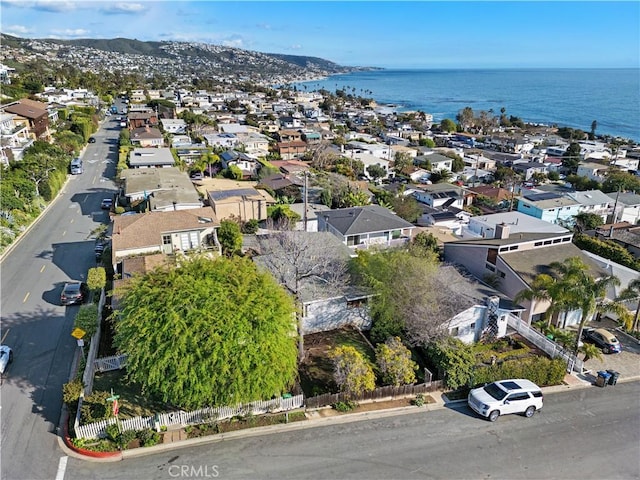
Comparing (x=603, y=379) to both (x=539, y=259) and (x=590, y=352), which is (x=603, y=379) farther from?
(x=539, y=259)

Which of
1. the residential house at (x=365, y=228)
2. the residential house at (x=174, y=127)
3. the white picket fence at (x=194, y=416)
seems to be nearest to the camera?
the white picket fence at (x=194, y=416)

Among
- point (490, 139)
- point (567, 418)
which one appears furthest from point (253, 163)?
point (490, 139)

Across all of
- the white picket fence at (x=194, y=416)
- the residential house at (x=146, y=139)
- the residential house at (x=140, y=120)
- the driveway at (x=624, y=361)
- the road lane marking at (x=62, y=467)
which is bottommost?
the driveway at (x=624, y=361)

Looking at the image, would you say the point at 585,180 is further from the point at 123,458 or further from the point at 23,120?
the point at 23,120

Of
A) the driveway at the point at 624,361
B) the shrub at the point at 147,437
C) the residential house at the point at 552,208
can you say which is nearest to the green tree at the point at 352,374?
the shrub at the point at 147,437

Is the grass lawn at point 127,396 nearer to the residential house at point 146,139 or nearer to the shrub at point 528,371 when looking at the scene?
the shrub at point 528,371
